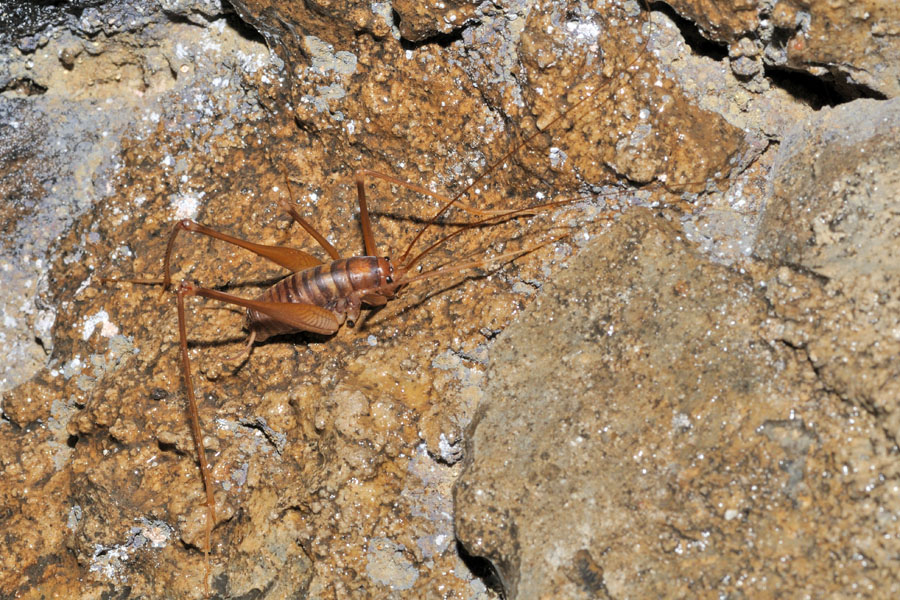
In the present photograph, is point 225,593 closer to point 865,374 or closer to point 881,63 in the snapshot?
point 865,374

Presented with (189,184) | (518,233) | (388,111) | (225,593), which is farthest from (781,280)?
(189,184)

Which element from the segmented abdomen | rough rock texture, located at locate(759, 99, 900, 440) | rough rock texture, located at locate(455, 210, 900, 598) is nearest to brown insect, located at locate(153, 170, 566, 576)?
the segmented abdomen

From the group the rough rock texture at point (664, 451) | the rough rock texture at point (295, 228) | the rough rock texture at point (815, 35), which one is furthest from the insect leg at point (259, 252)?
the rough rock texture at point (815, 35)

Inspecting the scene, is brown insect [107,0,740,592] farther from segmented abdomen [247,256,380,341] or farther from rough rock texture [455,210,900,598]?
rough rock texture [455,210,900,598]

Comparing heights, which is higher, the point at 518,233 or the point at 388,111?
the point at 388,111

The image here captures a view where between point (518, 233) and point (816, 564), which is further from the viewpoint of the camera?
point (518, 233)

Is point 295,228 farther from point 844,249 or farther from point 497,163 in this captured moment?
point 844,249

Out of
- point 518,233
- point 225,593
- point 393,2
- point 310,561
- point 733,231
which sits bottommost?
point 225,593
